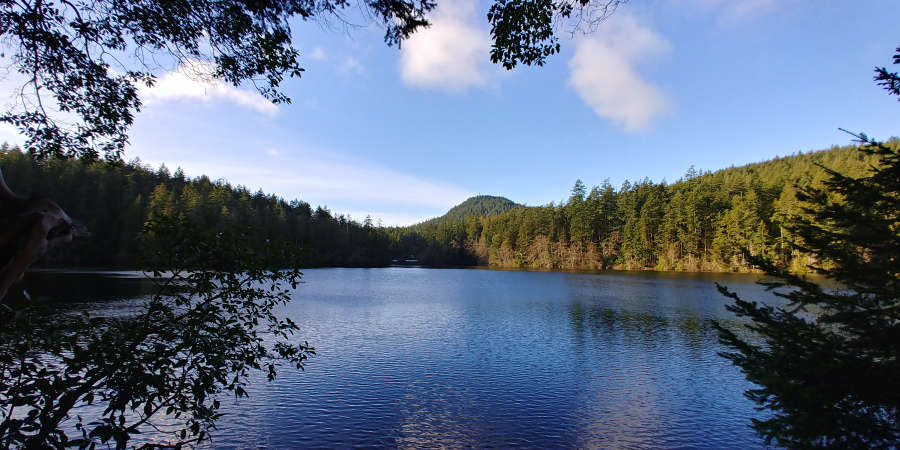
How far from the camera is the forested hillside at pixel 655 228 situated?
6837 centimetres

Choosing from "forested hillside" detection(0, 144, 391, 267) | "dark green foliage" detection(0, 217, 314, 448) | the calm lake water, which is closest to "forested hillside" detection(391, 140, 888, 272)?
"forested hillside" detection(0, 144, 391, 267)

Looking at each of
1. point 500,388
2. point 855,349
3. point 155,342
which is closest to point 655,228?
point 500,388

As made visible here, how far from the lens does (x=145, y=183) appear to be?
293ft

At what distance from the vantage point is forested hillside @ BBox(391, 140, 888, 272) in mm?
68369

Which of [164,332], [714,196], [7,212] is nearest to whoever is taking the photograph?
[7,212]

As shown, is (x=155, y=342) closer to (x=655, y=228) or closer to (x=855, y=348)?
(x=855, y=348)

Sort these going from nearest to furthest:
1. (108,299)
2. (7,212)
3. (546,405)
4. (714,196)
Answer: (7,212)
(546,405)
(108,299)
(714,196)

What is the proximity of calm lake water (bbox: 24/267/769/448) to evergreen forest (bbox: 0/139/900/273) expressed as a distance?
3004cm

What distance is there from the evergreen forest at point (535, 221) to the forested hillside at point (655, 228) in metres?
0.24

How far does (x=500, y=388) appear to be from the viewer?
12406 millimetres

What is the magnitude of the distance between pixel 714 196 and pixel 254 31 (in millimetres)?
96665

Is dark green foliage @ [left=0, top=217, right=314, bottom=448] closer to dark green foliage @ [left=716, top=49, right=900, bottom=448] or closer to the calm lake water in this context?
the calm lake water

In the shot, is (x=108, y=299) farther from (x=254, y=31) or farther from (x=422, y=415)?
(x=254, y=31)

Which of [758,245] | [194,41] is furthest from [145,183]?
Result: [758,245]
